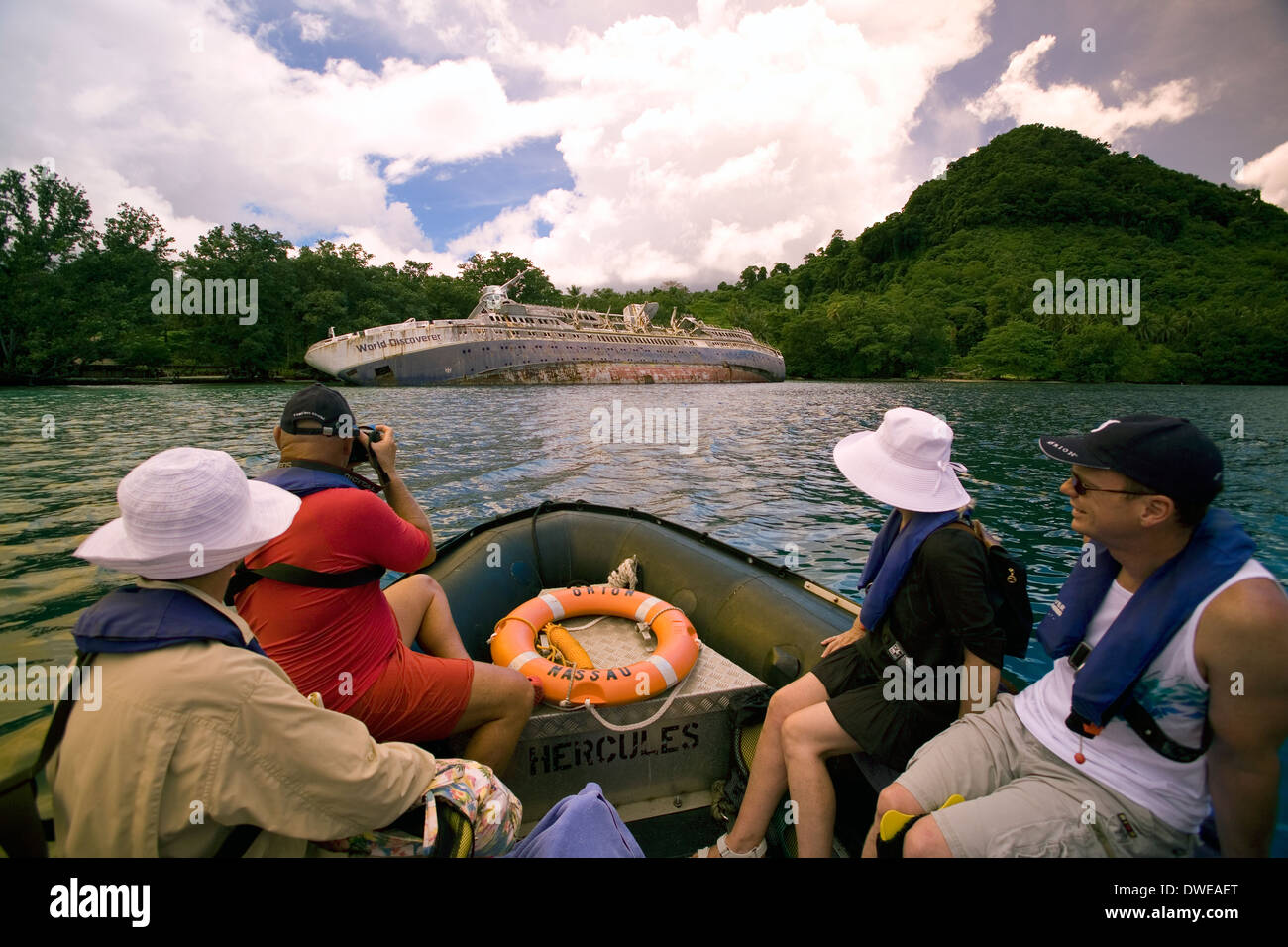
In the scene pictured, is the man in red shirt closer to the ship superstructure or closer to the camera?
A: the camera

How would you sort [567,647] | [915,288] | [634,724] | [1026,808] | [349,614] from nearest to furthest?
[1026,808] → [349,614] → [634,724] → [567,647] → [915,288]

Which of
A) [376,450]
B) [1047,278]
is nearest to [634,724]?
[376,450]

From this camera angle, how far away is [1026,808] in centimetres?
204

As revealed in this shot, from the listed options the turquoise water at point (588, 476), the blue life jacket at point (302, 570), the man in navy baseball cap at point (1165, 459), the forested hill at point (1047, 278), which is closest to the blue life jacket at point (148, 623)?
the turquoise water at point (588, 476)

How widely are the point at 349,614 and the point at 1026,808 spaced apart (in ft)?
9.41

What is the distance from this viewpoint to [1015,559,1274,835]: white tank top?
1.80m

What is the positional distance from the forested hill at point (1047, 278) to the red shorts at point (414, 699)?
6454 cm

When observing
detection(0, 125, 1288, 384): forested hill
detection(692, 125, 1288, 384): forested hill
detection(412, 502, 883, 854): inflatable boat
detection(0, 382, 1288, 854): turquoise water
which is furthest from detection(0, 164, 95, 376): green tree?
detection(692, 125, 1288, 384): forested hill

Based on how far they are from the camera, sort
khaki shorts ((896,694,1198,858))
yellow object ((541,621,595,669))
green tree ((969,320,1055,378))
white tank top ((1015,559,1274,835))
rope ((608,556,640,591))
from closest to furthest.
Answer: white tank top ((1015,559,1274,835)), khaki shorts ((896,694,1198,858)), yellow object ((541,621,595,669)), rope ((608,556,640,591)), green tree ((969,320,1055,378))

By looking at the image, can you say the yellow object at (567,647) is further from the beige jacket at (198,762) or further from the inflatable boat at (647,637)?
the beige jacket at (198,762)

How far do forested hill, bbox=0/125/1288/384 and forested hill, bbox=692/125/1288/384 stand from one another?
332mm

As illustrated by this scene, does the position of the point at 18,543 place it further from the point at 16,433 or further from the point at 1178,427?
the point at 16,433

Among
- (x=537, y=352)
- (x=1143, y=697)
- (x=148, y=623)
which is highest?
(x=537, y=352)

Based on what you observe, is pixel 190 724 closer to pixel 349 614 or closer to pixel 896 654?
pixel 349 614
